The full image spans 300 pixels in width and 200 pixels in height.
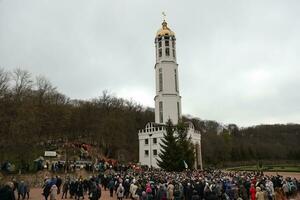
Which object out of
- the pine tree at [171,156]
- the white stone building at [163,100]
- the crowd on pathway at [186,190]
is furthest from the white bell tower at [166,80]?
the crowd on pathway at [186,190]

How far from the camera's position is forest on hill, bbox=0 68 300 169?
129 ft

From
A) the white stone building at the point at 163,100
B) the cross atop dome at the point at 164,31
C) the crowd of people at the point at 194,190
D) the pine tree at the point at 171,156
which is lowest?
the crowd of people at the point at 194,190

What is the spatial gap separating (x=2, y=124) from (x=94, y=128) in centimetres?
2484

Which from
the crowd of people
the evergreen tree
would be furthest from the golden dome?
the crowd of people

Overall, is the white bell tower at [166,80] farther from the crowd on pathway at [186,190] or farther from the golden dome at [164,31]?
the crowd on pathway at [186,190]

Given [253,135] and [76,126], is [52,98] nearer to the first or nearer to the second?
[76,126]

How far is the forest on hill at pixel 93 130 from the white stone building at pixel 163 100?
13.9ft

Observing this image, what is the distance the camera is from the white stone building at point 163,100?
6228cm

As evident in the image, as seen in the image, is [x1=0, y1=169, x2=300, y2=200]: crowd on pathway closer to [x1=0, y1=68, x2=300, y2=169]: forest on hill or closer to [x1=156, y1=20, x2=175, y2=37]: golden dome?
[x1=0, y1=68, x2=300, y2=169]: forest on hill

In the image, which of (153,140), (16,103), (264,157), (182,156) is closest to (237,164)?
(264,157)

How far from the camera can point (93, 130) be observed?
63.8m

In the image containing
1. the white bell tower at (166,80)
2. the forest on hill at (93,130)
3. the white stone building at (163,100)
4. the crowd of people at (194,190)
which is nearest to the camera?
the crowd of people at (194,190)

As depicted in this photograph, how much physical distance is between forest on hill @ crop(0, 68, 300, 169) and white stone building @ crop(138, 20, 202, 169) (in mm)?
4223

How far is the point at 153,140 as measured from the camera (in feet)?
203
